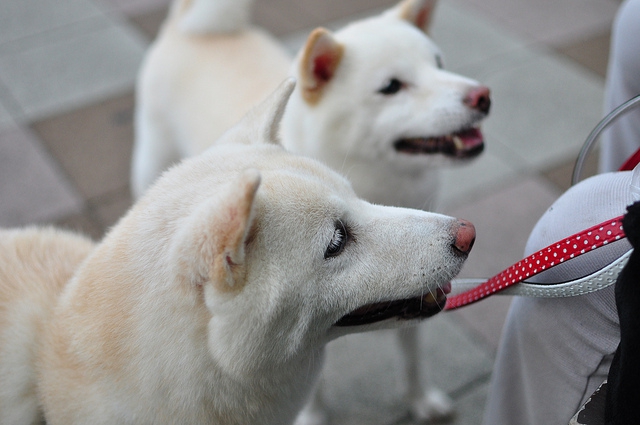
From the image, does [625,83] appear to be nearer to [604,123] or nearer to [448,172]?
[604,123]

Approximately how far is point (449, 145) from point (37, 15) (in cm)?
465

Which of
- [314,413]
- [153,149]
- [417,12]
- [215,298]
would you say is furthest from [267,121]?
[153,149]

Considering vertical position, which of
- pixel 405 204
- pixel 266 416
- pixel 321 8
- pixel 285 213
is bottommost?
pixel 321 8

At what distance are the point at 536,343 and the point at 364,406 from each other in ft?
4.10

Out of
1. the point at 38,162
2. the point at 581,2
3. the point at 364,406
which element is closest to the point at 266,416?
the point at 364,406

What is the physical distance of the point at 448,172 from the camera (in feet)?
12.3

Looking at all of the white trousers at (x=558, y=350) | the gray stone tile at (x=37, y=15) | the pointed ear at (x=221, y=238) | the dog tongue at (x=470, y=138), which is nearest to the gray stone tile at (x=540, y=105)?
the dog tongue at (x=470, y=138)

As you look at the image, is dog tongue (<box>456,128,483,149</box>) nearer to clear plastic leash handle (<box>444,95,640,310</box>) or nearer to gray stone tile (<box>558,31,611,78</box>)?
clear plastic leash handle (<box>444,95,640,310</box>)

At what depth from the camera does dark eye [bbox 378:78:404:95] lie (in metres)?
2.24

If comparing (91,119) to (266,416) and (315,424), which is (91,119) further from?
(266,416)

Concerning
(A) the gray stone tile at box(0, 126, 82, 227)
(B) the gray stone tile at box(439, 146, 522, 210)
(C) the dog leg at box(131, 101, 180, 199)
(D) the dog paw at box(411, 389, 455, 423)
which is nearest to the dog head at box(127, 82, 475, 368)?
(D) the dog paw at box(411, 389, 455, 423)

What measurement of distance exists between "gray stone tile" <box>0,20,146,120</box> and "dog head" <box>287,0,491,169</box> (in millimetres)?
2839

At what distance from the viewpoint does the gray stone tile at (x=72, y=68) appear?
443 cm

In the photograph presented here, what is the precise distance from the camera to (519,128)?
4105 mm
